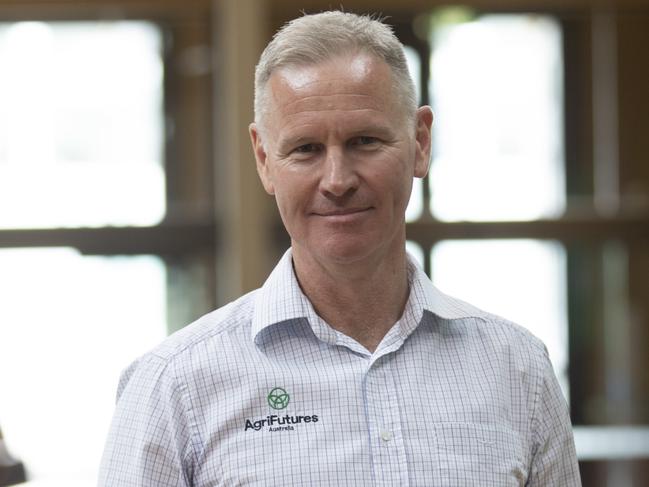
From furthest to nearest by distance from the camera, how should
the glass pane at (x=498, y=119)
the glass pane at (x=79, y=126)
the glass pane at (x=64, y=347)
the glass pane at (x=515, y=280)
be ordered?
the glass pane at (x=498, y=119) < the glass pane at (x=515, y=280) < the glass pane at (x=79, y=126) < the glass pane at (x=64, y=347)

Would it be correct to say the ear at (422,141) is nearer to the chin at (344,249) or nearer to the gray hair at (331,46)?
the gray hair at (331,46)

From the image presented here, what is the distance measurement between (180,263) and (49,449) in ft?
4.02

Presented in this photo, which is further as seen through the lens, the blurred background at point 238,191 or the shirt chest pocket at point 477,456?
the blurred background at point 238,191

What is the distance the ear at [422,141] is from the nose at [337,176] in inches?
8.5

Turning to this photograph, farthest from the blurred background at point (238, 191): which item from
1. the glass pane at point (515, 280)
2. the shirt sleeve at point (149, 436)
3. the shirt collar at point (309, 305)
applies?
the shirt sleeve at point (149, 436)

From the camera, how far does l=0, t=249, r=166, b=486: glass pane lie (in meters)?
6.08

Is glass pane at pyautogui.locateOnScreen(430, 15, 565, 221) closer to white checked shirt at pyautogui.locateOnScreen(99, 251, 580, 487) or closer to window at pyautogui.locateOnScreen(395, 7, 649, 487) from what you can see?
window at pyautogui.locateOnScreen(395, 7, 649, 487)

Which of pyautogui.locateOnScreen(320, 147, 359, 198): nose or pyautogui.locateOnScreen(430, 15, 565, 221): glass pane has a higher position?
pyautogui.locateOnScreen(430, 15, 565, 221): glass pane

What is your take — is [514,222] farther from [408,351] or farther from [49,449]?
[408,351]

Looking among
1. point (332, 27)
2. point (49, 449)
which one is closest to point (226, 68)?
point (49, 449)

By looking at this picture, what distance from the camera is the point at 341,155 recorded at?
1.72 metres

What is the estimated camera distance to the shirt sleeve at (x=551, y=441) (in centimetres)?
186

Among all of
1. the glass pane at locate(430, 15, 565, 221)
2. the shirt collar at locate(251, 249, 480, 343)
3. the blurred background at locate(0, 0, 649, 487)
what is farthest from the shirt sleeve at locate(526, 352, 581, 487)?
the glass pane at locate(430, 15, 565, 221)

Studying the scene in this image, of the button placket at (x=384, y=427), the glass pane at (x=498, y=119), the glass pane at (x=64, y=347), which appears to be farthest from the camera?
the glass pane at (x=498, y=119)
